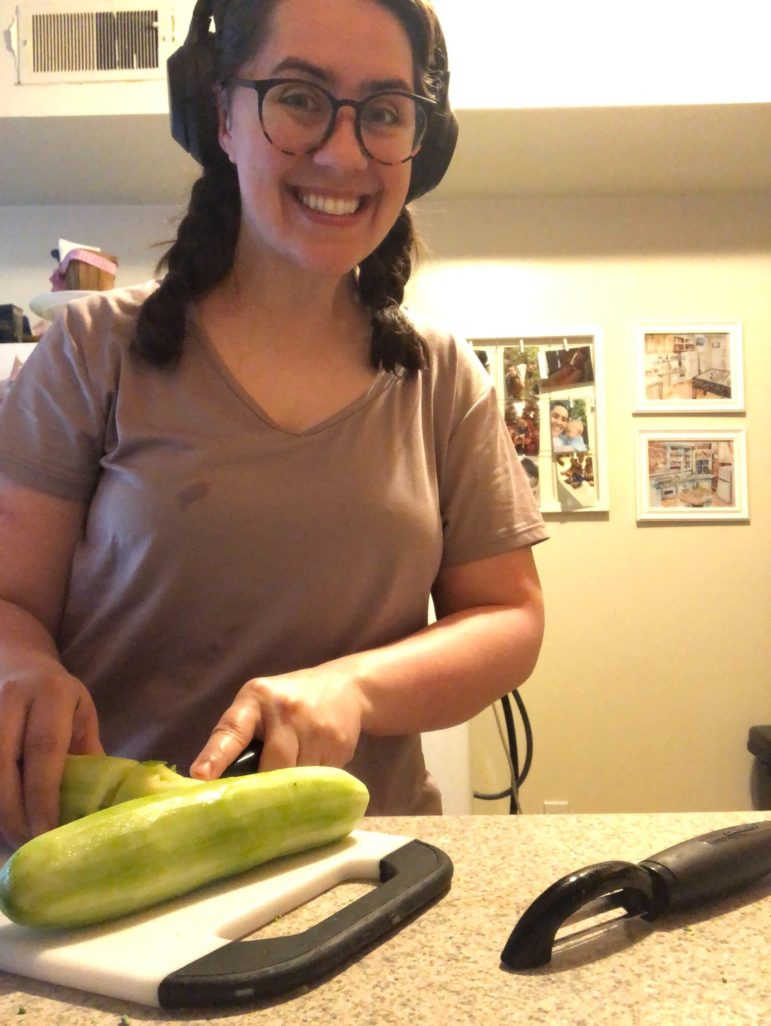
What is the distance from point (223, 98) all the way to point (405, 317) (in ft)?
0.87

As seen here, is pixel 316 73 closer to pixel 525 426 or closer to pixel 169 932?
pixel 169 932

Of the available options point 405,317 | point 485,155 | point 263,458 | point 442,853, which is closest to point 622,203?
point 485,155

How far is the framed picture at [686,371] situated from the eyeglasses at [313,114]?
1499 mm

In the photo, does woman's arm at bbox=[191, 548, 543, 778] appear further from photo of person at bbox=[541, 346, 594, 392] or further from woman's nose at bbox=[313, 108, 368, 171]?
photo of person at bbox=[541, 346, 594, 392]

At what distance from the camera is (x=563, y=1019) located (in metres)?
0.39

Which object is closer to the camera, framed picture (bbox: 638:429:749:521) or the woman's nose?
the woman's nose

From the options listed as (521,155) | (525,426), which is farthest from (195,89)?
(525,426)

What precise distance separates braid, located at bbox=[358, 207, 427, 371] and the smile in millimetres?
140

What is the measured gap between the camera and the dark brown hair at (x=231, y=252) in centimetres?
80

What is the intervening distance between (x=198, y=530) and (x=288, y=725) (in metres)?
0.24

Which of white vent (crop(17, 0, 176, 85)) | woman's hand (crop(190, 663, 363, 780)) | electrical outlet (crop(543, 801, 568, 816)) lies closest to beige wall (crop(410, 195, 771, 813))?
electrical outlet (crop(543, 801, 568, 816))

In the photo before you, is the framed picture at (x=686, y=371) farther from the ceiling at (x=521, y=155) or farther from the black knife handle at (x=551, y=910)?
the black knife handle at (x=551, y=910)

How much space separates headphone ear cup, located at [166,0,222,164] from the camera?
83 centimetres

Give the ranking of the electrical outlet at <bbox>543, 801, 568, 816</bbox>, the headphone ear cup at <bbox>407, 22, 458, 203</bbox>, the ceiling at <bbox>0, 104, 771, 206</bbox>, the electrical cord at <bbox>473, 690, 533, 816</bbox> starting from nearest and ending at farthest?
1. the headphone ear cup at <bbox>407, 22, 458, 203</bbox>
2. the ceiling at <bbox>0, 104, 771, 206</bbox>
3. the electrical cord at <bbox>473, 690, 533, 816</bbox>
4. the electrical outlet at <bbox>543, 801, 568, 816</bbox>
